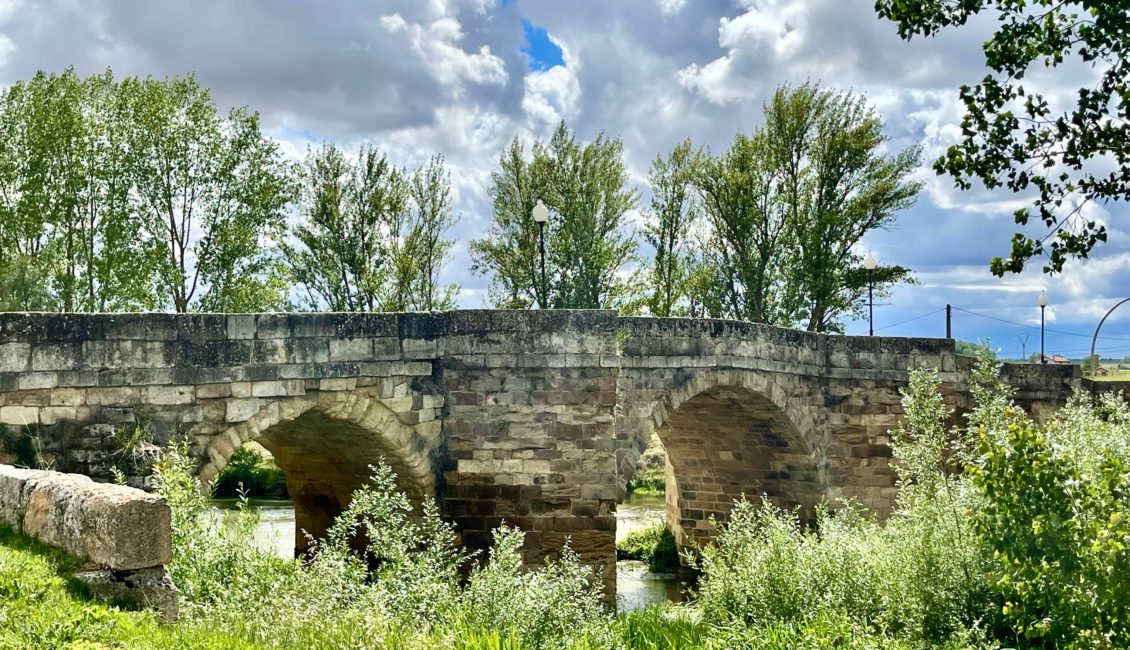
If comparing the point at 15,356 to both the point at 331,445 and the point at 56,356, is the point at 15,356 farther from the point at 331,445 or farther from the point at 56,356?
the point at 331,445

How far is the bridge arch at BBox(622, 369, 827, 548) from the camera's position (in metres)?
15.6

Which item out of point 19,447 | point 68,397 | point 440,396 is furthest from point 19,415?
point 440,396

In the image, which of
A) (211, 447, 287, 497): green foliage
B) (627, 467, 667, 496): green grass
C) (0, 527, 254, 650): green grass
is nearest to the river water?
(211, 447, 287, 497): green foliage

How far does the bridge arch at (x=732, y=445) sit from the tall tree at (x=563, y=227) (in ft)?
35.7

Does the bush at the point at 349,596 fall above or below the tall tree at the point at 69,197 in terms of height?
below

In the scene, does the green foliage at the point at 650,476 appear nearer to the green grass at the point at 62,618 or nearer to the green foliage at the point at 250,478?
the green foliage at the point at 250,478

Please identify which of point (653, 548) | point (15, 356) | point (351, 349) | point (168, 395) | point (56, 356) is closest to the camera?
point (15, 356)

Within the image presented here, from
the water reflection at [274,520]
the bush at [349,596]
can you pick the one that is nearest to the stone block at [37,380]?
the bush at [349,596]

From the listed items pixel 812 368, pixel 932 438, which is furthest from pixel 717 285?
pixel 932 438

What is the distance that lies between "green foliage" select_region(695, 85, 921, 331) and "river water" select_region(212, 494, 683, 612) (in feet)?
25.1

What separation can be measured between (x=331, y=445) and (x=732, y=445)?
760 centimetres

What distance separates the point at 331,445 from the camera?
43.9 feet

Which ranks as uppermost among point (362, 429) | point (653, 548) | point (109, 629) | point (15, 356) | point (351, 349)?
point (351, 349)

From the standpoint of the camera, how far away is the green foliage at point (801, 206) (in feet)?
99.0
